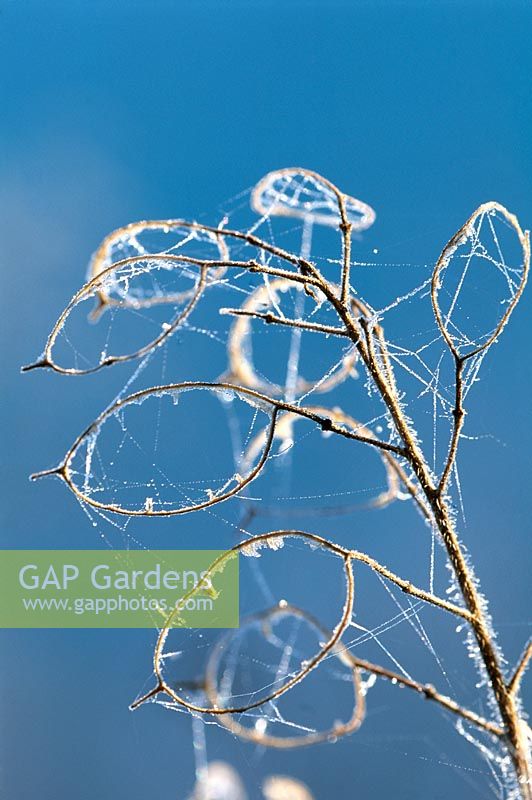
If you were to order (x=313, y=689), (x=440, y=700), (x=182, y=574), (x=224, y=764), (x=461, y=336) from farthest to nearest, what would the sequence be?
(x=313, y=689)
(x=224, y=764)
(x=182, y=574)
(x=461, y=336)
(x=440, y=700)

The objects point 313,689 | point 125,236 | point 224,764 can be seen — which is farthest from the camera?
point 313,689

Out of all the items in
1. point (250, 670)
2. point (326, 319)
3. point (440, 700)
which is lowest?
point (440, 700)

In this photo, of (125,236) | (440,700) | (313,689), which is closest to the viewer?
(440,700)

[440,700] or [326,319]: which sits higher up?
[326,319]

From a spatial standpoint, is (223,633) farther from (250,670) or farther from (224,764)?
(224,764)

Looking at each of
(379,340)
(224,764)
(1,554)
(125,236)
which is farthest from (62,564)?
(379,340)

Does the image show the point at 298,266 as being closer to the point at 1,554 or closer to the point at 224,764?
the point at 1,554

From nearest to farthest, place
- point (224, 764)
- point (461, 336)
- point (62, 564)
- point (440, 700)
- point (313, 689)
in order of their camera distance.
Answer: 1. point (440, 700)
2. point (461, 336)
3. point (62, 564)
4. point (224, 764)
5. point (313, 689)

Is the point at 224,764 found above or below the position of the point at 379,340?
below

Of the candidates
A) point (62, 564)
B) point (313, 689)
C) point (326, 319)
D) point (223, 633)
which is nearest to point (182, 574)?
point (223, 633)

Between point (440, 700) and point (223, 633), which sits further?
point (223, 633)
